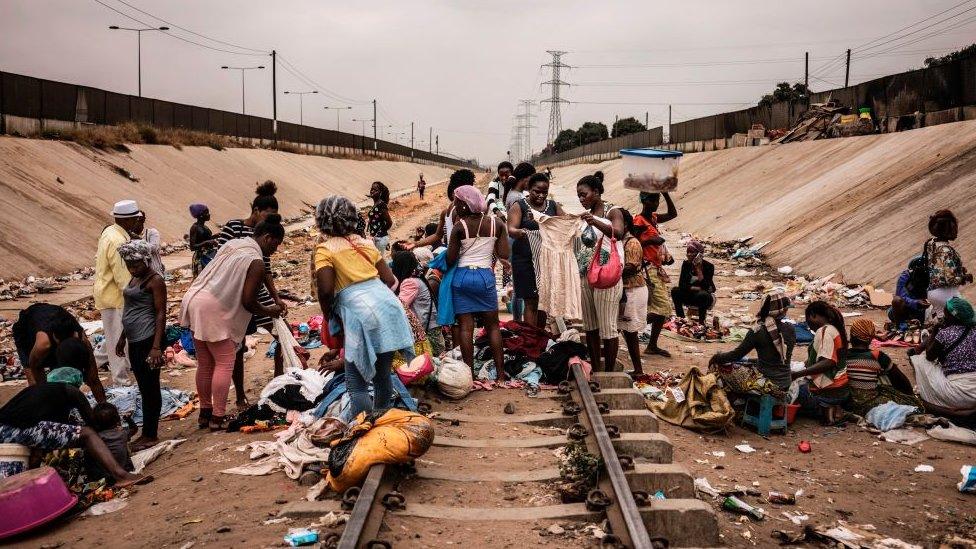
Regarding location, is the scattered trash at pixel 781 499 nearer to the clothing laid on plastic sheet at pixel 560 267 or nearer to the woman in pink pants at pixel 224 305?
the clothing laid on plastic sheet at pixel 560 267

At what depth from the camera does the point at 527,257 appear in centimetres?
793

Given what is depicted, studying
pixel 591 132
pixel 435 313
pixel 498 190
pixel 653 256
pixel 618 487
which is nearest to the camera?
pixel 618 487

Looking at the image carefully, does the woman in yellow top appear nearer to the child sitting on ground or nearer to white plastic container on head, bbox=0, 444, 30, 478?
the child sitting on ground

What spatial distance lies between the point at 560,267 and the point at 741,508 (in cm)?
298

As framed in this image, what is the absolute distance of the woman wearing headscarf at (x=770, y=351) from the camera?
6.65 m

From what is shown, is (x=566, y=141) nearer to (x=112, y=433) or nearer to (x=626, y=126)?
(x=626, y=126)

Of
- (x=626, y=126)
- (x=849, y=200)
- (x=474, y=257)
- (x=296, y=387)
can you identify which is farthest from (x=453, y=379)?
(x=626, y=126)

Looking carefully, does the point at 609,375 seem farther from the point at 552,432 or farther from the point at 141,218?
the point at 141,218

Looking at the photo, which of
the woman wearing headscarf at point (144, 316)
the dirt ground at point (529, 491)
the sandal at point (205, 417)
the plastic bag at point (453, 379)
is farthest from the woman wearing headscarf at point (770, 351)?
the woman wearing headscarf at point (144, 316)

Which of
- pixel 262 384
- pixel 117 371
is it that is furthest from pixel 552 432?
pixel 117 371

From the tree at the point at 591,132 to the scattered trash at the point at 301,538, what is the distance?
114m

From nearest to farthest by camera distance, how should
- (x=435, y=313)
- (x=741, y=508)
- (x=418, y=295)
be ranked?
(x=741, y=508) < (x=418, y=295) < (x=435, y=313)

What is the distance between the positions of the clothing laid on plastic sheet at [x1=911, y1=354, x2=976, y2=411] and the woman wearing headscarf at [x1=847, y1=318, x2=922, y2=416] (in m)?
0.16

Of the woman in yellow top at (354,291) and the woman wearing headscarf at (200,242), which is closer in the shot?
the woman in yellow top at (354,291)
